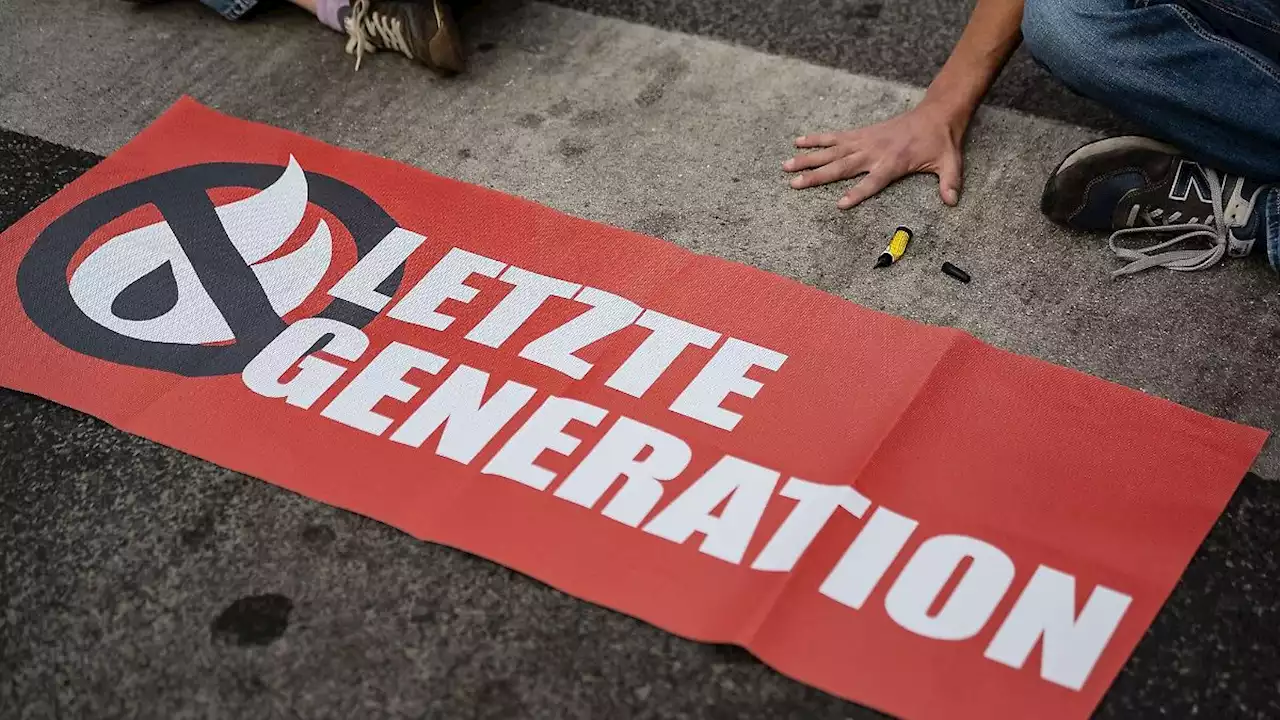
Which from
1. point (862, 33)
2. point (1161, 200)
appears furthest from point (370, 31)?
point (1161, 200)

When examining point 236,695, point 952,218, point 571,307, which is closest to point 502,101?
point 571,307

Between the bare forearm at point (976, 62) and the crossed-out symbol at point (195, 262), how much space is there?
2.39 ft

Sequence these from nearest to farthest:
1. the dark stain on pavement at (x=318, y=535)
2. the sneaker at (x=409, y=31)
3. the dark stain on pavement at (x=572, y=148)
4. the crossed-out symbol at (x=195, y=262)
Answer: the dark stain on pavement at (x=318, y=535)
the crossed-out symbol at (x=195, y=262)
the dark stain on pavement at (x=572, y=148)
the sneaker at (x=409, y=31)

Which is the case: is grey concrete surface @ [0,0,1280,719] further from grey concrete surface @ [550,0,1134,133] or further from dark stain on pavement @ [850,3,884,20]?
dark stain on pavement @ [850,3,884,20]

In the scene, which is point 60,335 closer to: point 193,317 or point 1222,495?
point 193,317

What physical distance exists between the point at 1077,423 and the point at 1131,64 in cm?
46

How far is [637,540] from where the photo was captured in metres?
1.20

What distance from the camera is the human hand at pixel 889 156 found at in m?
1.60

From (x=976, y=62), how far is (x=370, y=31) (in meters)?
0.86

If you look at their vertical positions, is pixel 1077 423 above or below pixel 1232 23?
below

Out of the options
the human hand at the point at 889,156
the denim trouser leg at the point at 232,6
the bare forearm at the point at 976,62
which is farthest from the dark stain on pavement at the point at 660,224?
the denim trouser leg at the point at 232,6

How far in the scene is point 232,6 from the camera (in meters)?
1.98

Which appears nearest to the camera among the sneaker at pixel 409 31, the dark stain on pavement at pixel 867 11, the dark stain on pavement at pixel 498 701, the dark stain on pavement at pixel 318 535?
the dark stain on pavement at pixel 498 701

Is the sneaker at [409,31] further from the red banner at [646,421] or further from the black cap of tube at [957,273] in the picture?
the black cap of tube at [957,273]
